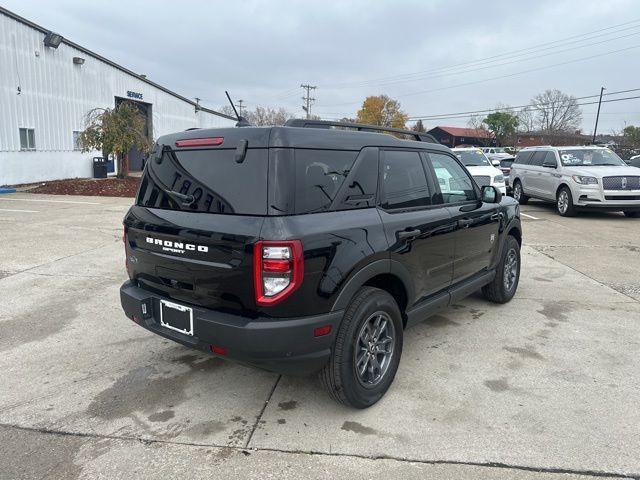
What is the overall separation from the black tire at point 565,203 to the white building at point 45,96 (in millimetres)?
18862

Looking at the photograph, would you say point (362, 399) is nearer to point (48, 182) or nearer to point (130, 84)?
point (48, 182)

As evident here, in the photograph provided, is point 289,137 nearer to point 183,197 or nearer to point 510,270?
point 183,197

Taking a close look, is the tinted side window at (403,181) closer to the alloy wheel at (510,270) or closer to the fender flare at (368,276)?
the fender flare at (368,276)

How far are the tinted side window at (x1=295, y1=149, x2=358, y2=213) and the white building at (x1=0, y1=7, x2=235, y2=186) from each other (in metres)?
18.6

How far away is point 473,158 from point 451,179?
1111 centimetres

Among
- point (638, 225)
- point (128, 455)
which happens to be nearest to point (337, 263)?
point (128, 455)

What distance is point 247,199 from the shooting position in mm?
2760

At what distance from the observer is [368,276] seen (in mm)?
3000

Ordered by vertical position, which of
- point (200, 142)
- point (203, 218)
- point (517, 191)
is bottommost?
point (517, 191)

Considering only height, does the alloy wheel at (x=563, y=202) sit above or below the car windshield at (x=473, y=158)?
below

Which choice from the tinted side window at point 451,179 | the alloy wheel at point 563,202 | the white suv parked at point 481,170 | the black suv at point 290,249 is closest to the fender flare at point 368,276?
the black suv at point 290,249

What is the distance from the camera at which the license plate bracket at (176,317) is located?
292 cm

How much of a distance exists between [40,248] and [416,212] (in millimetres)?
6821

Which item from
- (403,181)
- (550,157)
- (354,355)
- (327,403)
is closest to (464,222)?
(403,181)
